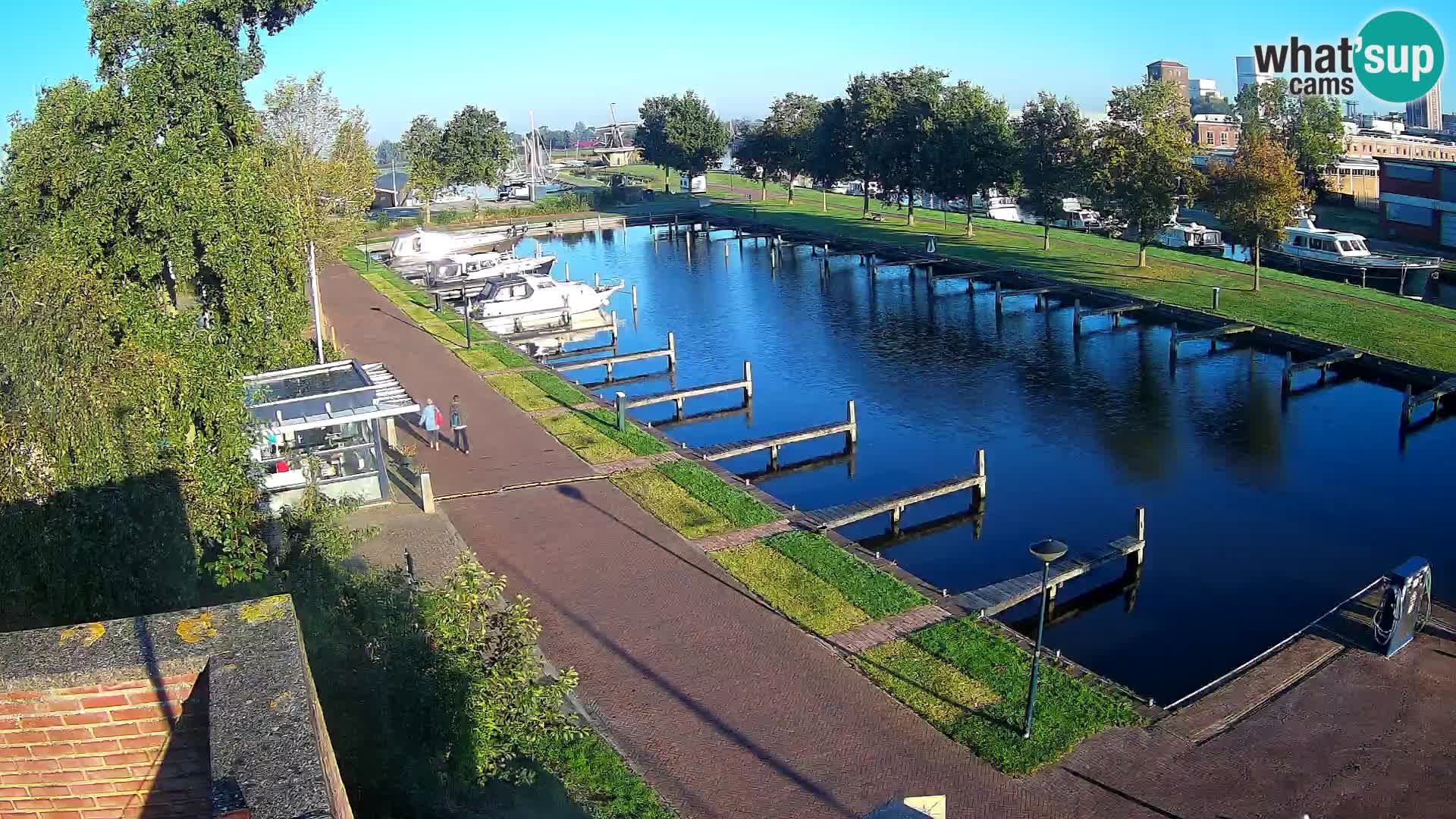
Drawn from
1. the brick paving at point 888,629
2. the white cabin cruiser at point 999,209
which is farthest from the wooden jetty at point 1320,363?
the white cabin cruiser at point 999,209

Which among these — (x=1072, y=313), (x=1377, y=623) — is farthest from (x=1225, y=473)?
(x=1072, y=313)

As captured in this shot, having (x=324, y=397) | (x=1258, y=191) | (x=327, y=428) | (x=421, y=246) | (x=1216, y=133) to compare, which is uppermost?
(x=1216, y=133)

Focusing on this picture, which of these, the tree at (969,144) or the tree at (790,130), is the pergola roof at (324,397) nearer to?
the tree at (969,144)

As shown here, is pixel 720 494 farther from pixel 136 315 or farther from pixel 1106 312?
pixel 1106 312

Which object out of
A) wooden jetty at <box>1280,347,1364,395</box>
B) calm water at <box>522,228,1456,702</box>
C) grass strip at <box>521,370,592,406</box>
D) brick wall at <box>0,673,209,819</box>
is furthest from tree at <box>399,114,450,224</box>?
brick wall at <box>0,673,209,819</box>

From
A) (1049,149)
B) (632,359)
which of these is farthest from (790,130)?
(632,359)

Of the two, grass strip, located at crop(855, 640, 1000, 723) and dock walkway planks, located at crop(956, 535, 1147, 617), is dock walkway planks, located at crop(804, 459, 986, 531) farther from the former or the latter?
grass strip, located at crop(855, 640, 1000, 723)
